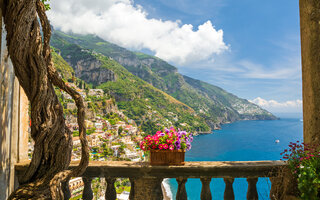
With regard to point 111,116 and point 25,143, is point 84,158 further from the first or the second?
point 111,116

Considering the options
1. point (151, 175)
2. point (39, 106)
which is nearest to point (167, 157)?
point (151, 175)

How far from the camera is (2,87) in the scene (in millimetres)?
1987

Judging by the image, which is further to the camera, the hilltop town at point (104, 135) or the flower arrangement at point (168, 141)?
the hilltop town at point (104, 135)

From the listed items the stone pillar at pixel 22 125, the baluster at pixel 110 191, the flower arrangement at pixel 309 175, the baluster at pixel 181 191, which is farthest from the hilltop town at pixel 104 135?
the flower arrangement at pixel 309 175

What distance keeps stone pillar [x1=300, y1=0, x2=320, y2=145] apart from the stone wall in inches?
121

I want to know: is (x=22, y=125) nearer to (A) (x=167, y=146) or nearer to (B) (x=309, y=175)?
(A) (x=167, y=146)

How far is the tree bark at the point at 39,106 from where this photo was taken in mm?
1291

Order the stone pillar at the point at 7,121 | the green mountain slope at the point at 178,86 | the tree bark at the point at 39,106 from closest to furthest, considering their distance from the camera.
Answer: the tree bark at the point at 39,106 < the stone pillar at the point at 7,121 < the green mountain slope at the point at 178,86

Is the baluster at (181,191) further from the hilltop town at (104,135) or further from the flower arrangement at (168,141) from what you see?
the hilltop town at (104,135)

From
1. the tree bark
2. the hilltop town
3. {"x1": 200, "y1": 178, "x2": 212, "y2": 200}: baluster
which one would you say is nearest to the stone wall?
the tree bark

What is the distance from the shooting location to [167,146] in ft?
7.36

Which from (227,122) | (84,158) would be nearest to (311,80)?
(84,158)

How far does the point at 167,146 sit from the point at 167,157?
0.12 metres

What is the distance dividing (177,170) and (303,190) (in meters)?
1.11
